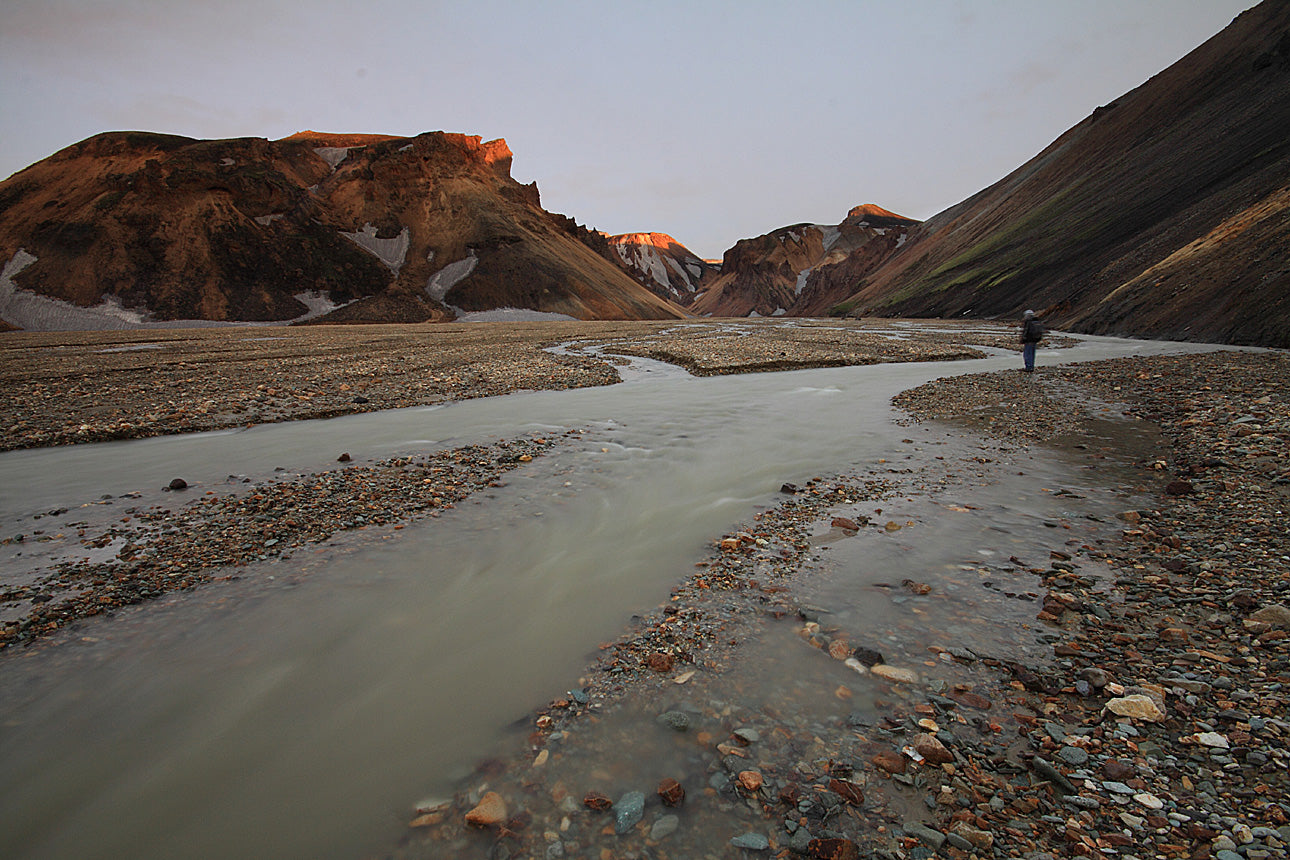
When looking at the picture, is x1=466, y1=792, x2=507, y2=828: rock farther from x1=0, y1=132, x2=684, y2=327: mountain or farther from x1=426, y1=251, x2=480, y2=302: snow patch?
x1=426, y1=251, x2=480, y2=302: snow patch

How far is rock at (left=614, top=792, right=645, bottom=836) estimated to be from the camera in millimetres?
2766

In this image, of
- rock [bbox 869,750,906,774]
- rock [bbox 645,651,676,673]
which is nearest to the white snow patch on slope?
rock [bbox 645,651,676,673]

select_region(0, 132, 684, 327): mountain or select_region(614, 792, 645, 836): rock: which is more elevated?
select_region(0, 132, 684, 327): mountain

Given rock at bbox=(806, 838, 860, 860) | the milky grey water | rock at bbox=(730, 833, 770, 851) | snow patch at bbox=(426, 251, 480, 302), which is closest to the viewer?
rock at bbox=(806, 838, 860, 860)

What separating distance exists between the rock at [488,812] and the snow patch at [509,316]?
312ft

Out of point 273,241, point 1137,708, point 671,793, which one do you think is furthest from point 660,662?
point 273,241

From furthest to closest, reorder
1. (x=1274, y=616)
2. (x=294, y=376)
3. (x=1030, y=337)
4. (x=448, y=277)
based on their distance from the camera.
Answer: (x=448, y=277) → (x=294, y=376) → (x=1030, y=337) → (x=1274, y=616)

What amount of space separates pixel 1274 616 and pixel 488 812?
5477 mm

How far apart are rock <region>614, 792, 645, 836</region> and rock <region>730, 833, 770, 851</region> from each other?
0.49 m

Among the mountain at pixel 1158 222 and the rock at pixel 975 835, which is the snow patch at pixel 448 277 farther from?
the rock at pixel 975 835

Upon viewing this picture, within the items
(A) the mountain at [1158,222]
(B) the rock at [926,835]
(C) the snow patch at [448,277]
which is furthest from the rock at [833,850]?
(C) the snow patch at [448,277]

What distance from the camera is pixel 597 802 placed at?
2889 millimetres

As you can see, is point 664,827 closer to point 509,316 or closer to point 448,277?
point 509,316

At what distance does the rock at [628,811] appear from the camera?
277cm
